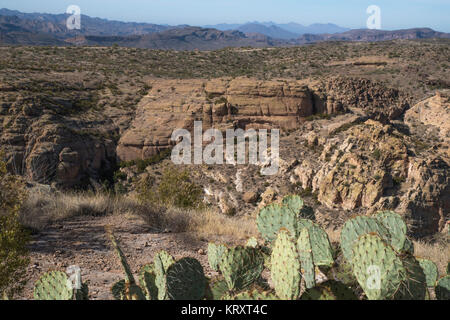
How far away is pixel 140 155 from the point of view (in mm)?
21609

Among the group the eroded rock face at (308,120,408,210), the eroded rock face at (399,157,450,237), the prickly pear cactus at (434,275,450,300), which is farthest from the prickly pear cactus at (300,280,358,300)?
the eroded rock face at (308,120,408,210)

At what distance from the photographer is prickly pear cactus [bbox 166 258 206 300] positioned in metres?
2.58

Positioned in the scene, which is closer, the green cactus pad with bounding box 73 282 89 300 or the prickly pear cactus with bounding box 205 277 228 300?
the green cactus pad with bounding box 73 282 89 300

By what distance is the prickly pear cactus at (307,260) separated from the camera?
254cm

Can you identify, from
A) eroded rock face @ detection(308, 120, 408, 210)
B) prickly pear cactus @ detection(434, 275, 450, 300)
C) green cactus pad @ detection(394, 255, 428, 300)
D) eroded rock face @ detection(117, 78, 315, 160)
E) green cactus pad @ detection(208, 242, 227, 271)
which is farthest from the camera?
eroded rock face @ detection(117, 78, 315, 160)

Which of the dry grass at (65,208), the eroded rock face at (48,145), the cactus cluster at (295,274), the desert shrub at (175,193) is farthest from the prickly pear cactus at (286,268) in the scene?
the eroded rock face at (48,145)

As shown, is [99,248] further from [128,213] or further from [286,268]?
[286,268]

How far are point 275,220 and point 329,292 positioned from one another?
1.35m

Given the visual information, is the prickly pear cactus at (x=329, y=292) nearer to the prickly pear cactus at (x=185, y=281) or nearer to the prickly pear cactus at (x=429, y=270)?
the prickly pear cactus at (x=185, y=281)

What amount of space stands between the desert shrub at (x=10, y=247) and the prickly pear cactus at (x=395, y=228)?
3.51 metres

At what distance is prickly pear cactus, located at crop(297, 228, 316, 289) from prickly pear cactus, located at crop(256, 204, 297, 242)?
2.93 feet

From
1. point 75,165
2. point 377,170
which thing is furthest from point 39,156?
point 377,170

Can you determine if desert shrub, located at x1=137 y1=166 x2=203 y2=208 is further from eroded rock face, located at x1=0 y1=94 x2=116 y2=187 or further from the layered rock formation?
the layered rock formation

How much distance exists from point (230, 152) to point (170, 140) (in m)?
4.29
